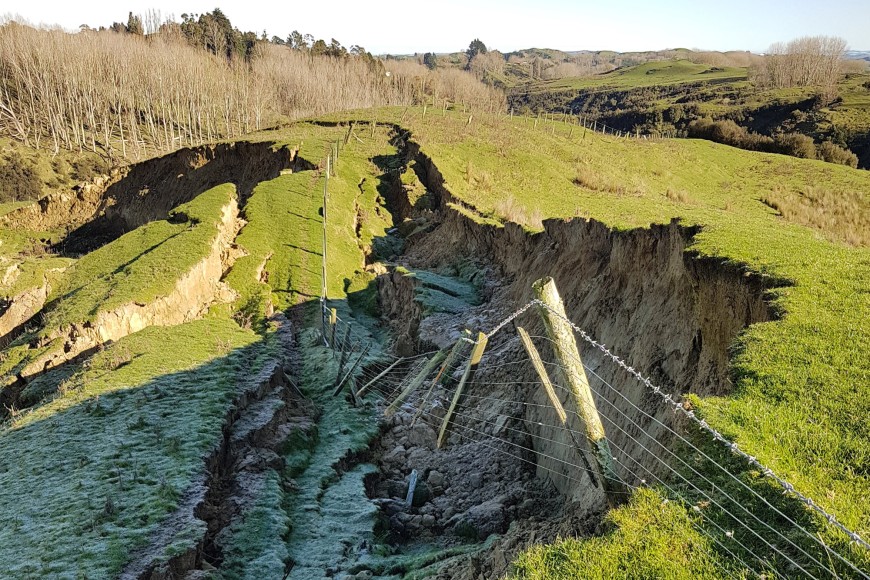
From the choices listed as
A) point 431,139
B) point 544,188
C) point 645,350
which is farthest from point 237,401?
point 431,139

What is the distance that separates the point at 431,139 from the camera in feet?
136

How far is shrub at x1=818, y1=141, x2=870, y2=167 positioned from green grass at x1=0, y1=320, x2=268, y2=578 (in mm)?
49395

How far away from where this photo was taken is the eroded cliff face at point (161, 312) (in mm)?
16500

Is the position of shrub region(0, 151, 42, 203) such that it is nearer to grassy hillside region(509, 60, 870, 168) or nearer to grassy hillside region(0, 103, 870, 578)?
grassy hillside region(0, 103, 870, 578)

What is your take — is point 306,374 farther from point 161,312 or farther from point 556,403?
point 556,403

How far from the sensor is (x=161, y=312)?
1905 cm

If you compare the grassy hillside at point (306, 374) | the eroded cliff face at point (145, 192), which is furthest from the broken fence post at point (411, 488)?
the eroded cliff face at point (145, 192)

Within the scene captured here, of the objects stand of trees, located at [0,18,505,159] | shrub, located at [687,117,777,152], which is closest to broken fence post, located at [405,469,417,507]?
shrub, located at [687,117,777,152]

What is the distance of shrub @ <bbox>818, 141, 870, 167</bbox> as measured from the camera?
156 feet

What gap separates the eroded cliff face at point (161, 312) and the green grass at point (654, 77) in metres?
112

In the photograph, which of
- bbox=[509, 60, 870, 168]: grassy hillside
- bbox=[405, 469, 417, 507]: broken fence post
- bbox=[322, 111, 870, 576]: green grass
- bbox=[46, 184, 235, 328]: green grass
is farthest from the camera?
bbox=[509, 60, 870, 168]: grassy hillside

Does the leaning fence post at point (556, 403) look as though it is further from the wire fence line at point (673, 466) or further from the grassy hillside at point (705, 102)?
the grassy hillside at point (705, 102)

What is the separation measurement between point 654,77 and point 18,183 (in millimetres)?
124053

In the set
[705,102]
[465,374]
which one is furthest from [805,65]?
[465,374]
